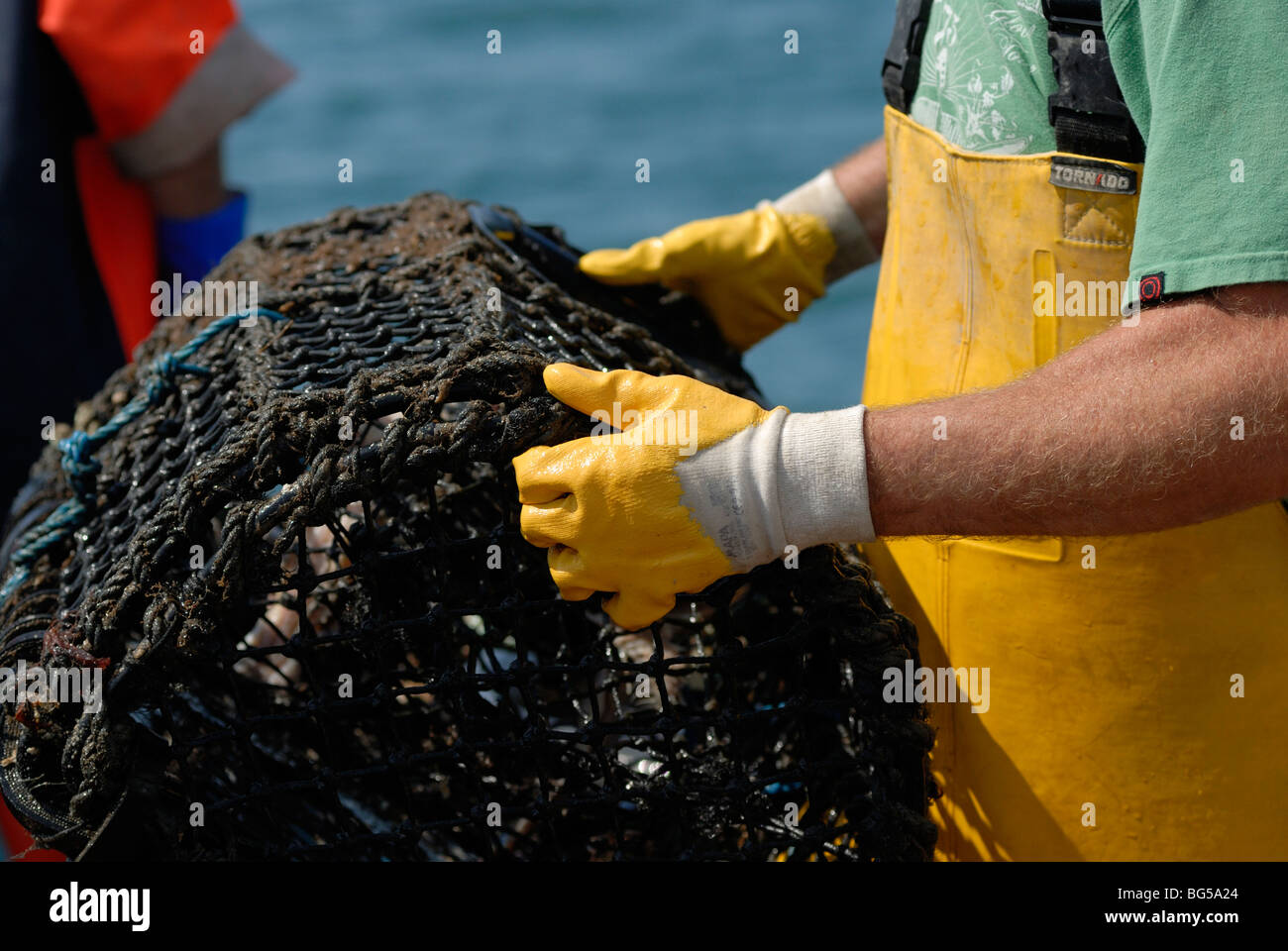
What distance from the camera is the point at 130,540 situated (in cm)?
154

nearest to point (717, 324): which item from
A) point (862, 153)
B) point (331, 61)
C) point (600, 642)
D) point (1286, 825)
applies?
point (862, 153)

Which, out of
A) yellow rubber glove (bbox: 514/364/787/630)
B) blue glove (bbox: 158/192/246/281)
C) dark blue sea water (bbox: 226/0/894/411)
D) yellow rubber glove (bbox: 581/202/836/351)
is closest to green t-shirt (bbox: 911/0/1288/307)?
yellow rubber glove (bbox: 514/364/787/630)

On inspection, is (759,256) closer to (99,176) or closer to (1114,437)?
(1114,437)

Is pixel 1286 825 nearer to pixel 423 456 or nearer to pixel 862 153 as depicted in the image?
pixel 423 456

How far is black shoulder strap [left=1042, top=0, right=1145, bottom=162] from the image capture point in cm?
151

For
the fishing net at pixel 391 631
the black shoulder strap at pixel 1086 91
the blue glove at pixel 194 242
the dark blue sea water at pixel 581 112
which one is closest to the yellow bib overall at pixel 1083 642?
the black shoulder strap at pixel 1086 91

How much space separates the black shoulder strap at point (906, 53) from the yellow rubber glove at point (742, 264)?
558 millimetres

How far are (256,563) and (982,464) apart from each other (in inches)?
33.7

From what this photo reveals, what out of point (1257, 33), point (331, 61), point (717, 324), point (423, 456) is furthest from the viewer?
point (331, 61)

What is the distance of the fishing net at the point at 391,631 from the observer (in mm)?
1462

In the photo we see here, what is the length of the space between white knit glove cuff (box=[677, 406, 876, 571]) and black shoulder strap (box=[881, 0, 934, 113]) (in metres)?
0.66

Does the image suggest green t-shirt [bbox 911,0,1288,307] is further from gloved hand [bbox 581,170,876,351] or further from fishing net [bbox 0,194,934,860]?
gloved hand [bbox 581,170,876,351]
